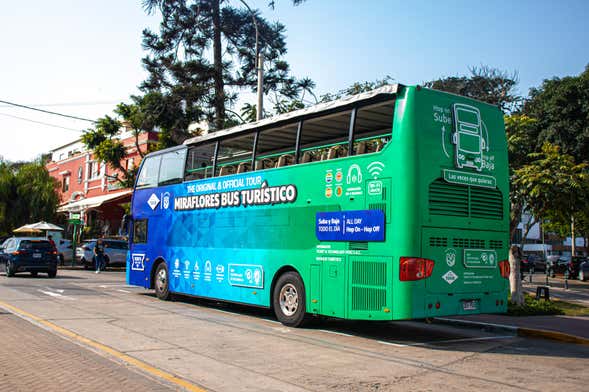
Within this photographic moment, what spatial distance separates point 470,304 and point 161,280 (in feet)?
30.4

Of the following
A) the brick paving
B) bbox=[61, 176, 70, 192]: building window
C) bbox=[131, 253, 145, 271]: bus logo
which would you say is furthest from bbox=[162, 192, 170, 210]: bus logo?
bbox=[61, 176, 70, 192]: building window

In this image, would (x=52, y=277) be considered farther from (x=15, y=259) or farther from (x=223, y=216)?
(x=223, y=216)

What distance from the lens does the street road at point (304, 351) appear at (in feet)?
21.7

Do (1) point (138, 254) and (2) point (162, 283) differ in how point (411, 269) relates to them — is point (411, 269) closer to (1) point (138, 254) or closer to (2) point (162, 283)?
(2) point (162, 283)

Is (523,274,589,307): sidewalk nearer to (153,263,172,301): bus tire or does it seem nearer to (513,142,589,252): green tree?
(513,142,589,252): green tree

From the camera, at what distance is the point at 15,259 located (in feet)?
76.3

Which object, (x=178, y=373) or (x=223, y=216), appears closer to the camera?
(x=178, y=373)

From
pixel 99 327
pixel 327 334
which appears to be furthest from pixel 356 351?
pixel 99 327

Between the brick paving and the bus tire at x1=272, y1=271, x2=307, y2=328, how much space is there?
4.24 m

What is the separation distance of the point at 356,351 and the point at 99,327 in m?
4.64

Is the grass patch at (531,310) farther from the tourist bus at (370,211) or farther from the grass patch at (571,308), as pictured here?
the tourist bus at (370,211)

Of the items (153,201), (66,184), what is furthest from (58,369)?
(66,184)

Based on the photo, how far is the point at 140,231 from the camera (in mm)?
17109

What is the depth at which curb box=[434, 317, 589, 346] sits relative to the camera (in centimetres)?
1048
